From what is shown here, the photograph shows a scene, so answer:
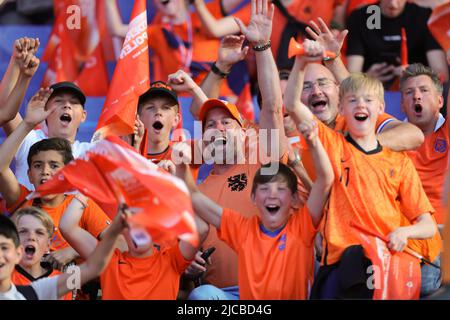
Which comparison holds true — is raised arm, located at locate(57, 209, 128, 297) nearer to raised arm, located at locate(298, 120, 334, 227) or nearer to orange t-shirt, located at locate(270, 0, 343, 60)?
raised arm, located at locate(298, 120, 334, 227)

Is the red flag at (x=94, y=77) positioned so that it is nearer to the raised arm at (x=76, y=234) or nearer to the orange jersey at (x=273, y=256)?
the raised arm at (x=76, y=234)

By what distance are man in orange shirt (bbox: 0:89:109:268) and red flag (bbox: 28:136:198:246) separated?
0.68 metres

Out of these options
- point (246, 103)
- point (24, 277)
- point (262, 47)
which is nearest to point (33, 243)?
point (24, 277)

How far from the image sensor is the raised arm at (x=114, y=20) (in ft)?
24.9

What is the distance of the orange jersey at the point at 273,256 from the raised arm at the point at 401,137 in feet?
1.93

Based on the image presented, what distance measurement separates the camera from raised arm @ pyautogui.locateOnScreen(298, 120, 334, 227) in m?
4.59

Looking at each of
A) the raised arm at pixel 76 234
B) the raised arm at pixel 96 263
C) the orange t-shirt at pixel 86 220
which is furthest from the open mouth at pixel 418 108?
the raised arm at pixel 96 263

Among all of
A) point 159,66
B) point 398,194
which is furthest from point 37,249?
point 159,66

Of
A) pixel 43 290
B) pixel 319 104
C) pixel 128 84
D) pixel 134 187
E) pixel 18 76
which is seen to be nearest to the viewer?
pixel 134 187

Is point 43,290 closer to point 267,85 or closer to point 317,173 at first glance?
point 317,173

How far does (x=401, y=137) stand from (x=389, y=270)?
798 mm

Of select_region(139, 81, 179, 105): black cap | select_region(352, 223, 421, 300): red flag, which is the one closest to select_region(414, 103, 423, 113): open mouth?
select_region(352, 223, 421, 300): red flag

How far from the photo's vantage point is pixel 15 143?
213 inches
